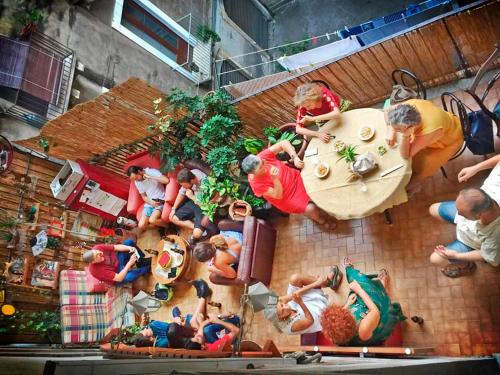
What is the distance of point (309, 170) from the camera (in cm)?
446

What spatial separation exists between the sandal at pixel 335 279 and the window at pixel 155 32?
8503 millimetres

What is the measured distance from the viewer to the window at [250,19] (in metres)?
13.5

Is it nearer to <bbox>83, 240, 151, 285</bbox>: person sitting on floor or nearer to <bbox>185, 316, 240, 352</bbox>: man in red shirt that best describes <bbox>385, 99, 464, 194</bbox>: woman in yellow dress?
<bbox>185, 316, 240, 352</bbox>: man in red shirt

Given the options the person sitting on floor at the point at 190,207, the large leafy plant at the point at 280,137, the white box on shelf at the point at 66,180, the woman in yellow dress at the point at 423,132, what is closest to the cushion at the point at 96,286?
the white box on shelf at the point at 66,180

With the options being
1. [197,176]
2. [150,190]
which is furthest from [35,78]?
[197,176]

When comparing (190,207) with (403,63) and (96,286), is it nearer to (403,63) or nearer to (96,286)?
(96,286)

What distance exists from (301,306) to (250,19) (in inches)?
473

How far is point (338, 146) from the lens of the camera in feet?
14.0

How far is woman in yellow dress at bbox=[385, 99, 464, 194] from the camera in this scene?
3510 millimetres

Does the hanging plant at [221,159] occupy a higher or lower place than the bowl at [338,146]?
higher

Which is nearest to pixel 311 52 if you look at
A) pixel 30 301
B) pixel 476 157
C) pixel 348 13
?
pixel 348 13

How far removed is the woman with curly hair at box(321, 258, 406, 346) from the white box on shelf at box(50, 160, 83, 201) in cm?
543

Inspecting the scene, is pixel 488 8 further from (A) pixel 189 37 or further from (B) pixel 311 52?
(A) pixel 189 37

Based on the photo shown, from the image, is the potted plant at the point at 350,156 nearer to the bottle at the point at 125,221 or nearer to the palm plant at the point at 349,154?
the palm plant at the point at 349,154
